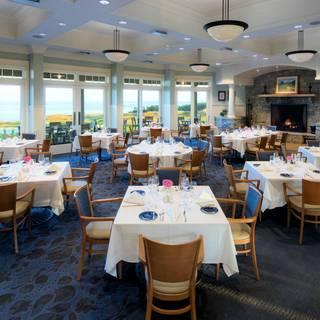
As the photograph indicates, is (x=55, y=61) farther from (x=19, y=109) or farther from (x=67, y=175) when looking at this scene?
(x=67, y=175)

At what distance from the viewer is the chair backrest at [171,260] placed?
8.13 ft

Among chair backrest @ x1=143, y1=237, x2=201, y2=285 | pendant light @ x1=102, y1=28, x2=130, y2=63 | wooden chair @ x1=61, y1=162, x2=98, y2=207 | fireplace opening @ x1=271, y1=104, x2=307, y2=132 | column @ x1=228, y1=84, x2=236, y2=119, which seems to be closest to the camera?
chair backrest @ x1=143, y1=237, x2=201, y2=285

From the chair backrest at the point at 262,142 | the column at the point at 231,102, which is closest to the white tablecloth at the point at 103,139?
the chair backrest at the point at 262,142

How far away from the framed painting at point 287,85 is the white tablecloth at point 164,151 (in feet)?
31.5

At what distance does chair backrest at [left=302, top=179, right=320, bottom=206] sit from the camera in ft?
14.3

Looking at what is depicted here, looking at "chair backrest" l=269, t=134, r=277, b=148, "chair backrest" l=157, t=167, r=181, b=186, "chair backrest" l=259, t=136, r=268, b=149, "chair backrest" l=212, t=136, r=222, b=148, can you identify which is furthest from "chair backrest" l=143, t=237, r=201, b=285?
"chair backrest" l=269, t=134, r=277, b=148

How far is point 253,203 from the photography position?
3.77m

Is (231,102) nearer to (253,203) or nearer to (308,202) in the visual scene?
(308,202)

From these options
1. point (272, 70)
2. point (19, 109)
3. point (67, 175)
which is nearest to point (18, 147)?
point (67, 175)

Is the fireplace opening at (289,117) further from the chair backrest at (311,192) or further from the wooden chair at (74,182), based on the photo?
the wooden chair at (74,182)

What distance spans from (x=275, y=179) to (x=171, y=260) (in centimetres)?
313

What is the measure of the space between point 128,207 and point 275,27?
260 inches

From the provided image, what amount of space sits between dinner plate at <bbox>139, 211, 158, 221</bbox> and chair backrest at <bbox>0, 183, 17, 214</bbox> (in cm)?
185

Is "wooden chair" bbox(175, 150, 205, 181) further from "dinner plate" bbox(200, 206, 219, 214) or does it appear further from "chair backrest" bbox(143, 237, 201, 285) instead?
"chair backrest" bbox(143, 237, 201, 285)
